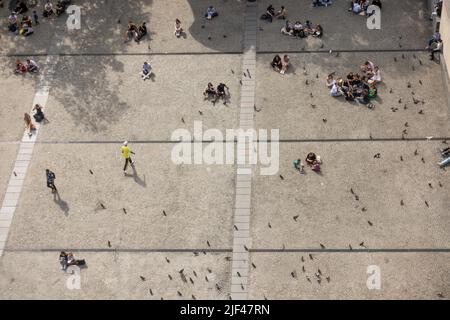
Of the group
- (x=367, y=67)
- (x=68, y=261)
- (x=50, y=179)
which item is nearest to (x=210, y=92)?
(x=367, y=67)

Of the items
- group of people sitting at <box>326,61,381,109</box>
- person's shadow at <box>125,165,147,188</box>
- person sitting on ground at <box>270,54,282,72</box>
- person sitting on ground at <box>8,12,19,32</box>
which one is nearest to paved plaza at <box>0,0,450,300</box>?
person's shadow at <box>125,165,147,188</box>

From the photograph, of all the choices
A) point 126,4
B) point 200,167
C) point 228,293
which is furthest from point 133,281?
point 126,4

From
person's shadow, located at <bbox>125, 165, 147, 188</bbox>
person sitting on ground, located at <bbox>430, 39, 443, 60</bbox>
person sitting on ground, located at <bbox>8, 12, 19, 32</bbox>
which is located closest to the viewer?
person's shadow, located at <bbox>125, 165, 147, 188</bbox>

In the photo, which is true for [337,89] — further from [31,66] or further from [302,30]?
[31,66]

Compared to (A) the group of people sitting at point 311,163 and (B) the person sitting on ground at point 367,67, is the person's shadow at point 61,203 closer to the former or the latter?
(A) the group of people sitting at point 311,163

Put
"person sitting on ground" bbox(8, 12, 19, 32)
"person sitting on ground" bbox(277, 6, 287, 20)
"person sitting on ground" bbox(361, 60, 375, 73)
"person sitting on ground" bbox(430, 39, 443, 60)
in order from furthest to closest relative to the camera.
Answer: "person sitting on ground" bbox(8, 12, 19, 32) < "person sitting on ground" bbox(277, 6, 287, 20) < "person sitting on ground" bbox(430, 39, 443, 60) < "person sitting on ground" bbox(361, 60, 375, 73)

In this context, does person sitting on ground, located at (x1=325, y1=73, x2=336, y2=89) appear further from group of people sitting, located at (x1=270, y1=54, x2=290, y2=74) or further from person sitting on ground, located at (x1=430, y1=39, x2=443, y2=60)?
person sitting on ground, located at (x1=430, y1=39, x2=443, y2=60)
